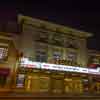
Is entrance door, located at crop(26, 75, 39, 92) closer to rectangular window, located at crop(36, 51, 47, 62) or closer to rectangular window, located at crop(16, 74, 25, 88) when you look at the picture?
rectangular window, located at crop(16, 74, 25, 88)

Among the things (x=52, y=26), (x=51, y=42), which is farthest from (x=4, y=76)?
(x=52, y=26)

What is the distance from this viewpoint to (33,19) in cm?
2447

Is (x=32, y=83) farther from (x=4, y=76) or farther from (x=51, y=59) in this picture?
(x=51, y=59)

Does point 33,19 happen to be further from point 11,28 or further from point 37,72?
point 37,72

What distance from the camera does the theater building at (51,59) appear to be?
23375mm

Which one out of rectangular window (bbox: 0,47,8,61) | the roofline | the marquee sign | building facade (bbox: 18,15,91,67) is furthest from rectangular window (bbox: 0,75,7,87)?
the roofline

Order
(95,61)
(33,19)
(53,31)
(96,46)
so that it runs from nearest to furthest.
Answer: (33,19) → (53,31) → (95,61) → (96,46)

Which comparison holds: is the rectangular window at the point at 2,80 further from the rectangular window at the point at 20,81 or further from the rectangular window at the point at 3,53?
the rectangular window at the point at 3,53

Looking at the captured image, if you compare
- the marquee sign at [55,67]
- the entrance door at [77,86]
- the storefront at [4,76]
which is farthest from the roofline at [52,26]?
the storefront at [4,76]

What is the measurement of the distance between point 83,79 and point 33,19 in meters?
9.26

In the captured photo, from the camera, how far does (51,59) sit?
25.3m

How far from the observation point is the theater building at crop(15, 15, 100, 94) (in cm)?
2338

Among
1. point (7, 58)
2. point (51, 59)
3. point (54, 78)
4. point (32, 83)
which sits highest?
point (51, 59)

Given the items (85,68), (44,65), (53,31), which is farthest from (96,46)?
(44,65)
